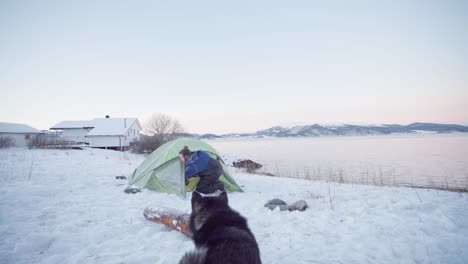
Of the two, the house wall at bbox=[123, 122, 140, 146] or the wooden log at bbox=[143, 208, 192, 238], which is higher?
the house wall at bbox=[123, 122, 140, 146]

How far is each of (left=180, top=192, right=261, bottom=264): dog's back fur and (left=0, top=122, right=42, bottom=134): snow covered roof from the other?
5006 centimetres

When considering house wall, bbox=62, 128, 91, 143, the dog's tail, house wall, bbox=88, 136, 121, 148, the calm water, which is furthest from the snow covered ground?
house wall, bbox=62, 128, 91, 143

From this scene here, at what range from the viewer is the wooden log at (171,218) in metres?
3.60

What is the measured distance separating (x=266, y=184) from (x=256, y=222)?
4348mm

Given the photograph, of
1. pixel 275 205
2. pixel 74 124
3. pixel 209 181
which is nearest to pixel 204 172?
pixel 209 181

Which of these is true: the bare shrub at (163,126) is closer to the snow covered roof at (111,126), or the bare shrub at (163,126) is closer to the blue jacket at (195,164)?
the snow covered roof at (111,126)

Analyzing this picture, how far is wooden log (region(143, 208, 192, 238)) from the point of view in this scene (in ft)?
11.8

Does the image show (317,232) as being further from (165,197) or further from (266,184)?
(266,184)

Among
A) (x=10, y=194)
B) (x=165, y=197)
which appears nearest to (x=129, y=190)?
(x=165, y=197)

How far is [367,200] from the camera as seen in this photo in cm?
552

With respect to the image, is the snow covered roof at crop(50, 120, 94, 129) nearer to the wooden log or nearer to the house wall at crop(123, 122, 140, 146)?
the house wall at crop(123, 122, 140, 146)

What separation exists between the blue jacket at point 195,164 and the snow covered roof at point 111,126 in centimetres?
3308

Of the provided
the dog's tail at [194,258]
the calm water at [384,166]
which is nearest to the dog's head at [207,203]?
the dog's tail at [194,258]

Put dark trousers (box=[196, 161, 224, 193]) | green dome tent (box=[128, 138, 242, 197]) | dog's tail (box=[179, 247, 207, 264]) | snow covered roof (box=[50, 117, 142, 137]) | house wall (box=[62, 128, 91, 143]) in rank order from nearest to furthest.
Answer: dog's tail (box=[179, 247, 207, 264]) < dark trousers (box=[196, 161, 224, 193]) < green dome tent (box=[128, 138, 242, 197]) < snow covered roof (box=[50, 117, 142, 137]) < house wall (box=[62, 128, 91, 143])
